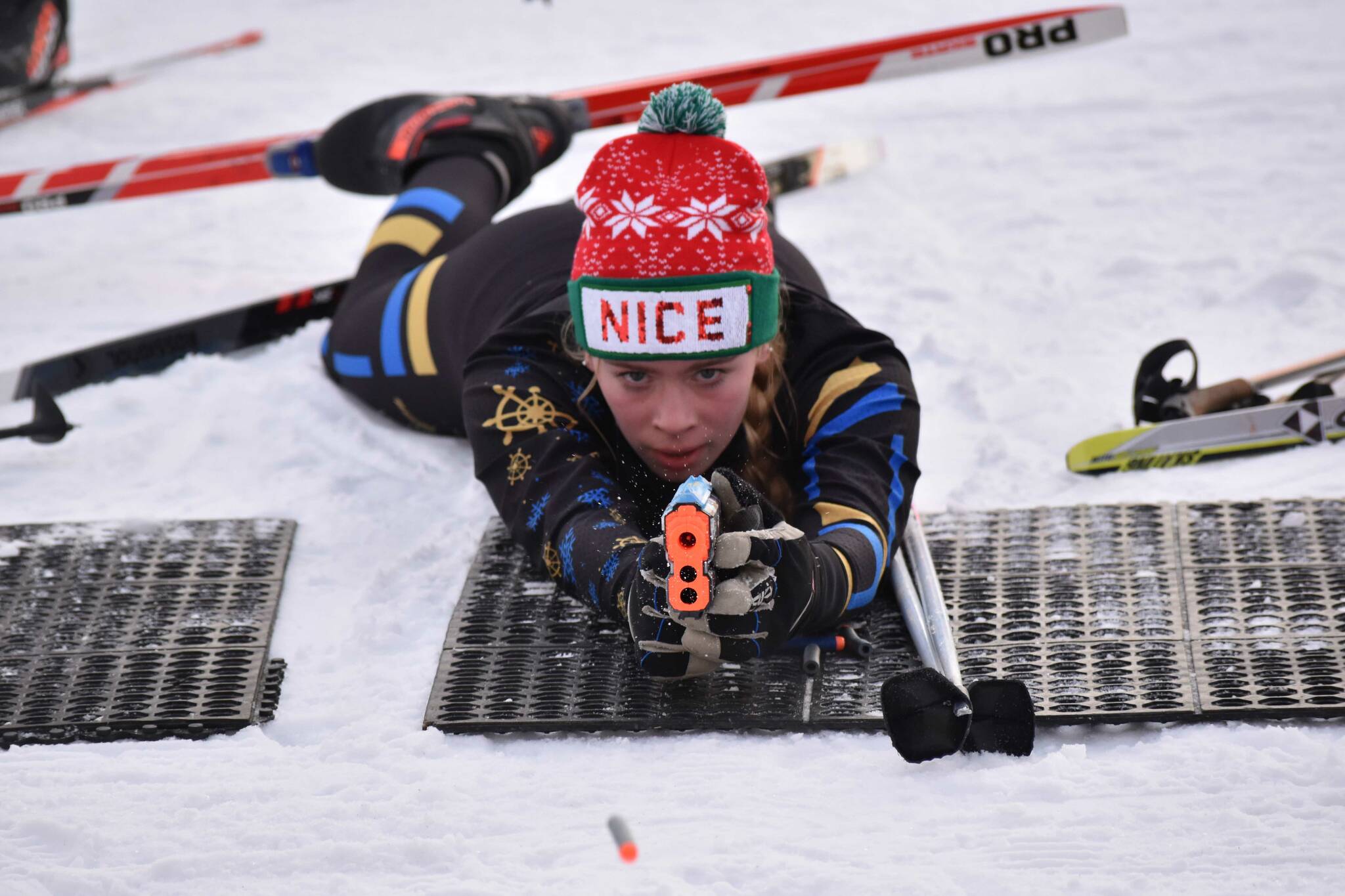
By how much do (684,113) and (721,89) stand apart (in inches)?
82.0

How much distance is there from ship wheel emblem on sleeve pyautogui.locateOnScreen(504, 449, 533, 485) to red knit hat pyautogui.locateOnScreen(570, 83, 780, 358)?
0.19 metres

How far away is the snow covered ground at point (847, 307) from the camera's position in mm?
1806

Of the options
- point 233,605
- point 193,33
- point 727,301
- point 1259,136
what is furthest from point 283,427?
point 193,33

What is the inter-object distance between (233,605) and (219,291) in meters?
2.03

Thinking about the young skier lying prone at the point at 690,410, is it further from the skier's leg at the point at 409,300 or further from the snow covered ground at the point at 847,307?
the skier's leg at the point at 409,300

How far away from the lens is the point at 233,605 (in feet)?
8.25

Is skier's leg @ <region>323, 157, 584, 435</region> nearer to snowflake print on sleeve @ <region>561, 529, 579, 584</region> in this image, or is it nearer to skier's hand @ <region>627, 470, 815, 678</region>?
snowflake print on sleeve @ <region>561, 529, 579, 584</region>

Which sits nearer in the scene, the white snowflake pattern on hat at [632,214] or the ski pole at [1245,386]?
the white snowflake pattern on hat at [632,214]

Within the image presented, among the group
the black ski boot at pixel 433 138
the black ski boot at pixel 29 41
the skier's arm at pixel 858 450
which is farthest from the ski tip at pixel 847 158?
the black ski boot at pixel 29 41

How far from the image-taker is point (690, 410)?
2189 mm

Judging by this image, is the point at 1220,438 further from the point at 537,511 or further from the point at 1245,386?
the point at 537,511

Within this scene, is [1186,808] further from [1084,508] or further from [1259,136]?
[1259,136]

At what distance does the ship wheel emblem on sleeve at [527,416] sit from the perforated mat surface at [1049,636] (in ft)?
0.93

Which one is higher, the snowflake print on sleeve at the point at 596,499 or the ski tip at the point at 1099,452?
the snowflake print on sleeve at the point at 596,499
